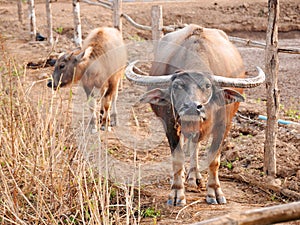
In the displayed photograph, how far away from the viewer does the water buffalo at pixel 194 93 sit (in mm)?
3732

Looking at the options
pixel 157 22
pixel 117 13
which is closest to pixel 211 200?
pixel 157 22

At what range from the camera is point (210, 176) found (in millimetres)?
4320

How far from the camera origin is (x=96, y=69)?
690 centimetres

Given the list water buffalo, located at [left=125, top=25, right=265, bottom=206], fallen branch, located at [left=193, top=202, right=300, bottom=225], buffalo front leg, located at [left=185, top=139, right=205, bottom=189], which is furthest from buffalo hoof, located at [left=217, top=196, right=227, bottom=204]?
fallen branch, located at [left=193, top=202, right=300, bottom=225]

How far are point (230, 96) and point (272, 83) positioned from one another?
96cm

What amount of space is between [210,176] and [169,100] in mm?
874

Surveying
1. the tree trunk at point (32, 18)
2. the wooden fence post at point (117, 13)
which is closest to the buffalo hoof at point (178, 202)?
the wooden fence post at point (117, 13)

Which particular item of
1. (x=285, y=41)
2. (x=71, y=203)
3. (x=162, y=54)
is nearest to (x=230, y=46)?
(x=162, y=54)

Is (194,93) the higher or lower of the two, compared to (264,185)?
higher

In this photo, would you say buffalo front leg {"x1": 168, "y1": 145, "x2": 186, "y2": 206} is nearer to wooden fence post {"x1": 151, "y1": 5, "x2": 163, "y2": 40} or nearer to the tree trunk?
wooden fence post {"x1": 151, "y1": 5, "x2": 163, "y2": 40}

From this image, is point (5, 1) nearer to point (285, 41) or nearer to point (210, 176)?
point (285, 41)

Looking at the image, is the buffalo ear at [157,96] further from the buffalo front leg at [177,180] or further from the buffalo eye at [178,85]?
the buffalo front leg at [177,180]

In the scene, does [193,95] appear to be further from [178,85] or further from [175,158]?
[175,158]

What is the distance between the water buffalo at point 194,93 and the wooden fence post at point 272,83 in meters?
0.30
